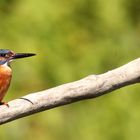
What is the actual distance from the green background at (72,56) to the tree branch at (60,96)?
113cm

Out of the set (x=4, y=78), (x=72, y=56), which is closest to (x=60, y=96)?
(x=4, y=78)

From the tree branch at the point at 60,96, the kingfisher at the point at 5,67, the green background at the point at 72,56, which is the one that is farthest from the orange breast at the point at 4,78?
the tree branch at the point at 60,96

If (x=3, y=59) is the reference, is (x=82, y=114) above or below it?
below

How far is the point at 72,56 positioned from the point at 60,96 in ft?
5.61

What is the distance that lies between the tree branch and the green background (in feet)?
3.72

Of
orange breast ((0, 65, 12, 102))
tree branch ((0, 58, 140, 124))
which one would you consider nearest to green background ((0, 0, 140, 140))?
orange breast ((0, 65, 12, 102))

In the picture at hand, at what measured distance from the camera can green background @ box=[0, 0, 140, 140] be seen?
211 inches

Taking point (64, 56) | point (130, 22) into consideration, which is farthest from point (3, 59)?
point (130, 22)

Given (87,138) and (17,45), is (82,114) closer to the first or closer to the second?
(87,138)

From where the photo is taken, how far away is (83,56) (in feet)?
18.7

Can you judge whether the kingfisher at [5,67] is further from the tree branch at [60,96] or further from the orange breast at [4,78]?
the tree branch at [60,96]

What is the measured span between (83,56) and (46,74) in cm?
28

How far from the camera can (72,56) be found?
5.73 metres

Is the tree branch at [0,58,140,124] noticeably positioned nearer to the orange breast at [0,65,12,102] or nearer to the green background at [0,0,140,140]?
the orange breast at [0,65,12,102]
